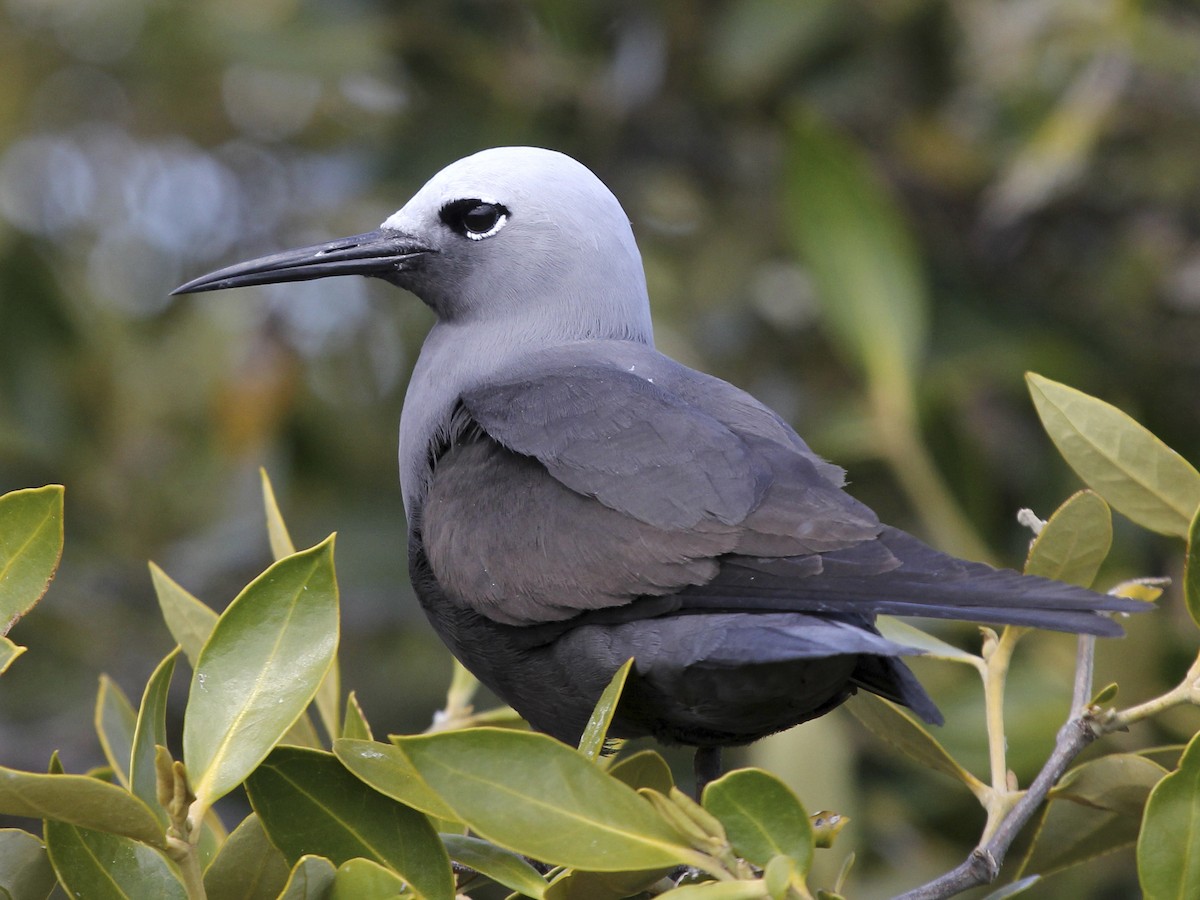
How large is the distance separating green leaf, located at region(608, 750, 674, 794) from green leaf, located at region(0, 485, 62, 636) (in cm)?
71

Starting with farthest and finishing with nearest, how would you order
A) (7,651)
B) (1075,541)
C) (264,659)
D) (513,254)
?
(513,254) → (1075,541) → (264,659) → (7,651)

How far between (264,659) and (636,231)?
10.3ft

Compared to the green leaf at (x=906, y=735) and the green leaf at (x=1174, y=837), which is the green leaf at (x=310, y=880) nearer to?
the green leaf at (x=906, y=735)

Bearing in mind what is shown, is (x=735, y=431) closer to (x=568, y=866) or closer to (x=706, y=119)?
(x=568, y=866)

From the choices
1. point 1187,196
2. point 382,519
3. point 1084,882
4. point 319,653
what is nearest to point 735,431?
point 319,653

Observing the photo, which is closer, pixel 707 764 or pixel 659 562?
pixel 659 562

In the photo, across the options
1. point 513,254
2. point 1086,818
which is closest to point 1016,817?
point 1086,818

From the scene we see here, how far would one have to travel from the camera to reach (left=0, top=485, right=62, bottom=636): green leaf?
164 cm

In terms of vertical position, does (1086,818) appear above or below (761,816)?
below

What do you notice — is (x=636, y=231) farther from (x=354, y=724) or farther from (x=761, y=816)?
(x=761, y=816)

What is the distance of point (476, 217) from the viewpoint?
2869mm

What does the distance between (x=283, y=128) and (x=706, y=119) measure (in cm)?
149

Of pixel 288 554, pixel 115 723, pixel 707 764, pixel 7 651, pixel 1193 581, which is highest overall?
pixel 1193 581

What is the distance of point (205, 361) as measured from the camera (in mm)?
4680
